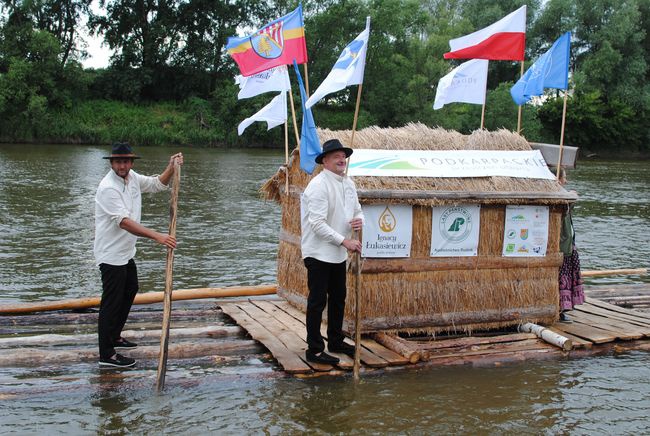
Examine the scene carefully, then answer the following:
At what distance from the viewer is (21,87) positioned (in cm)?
5247

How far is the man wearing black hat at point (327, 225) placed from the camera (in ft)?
22.7

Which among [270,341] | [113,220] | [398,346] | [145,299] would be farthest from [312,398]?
[145,299]

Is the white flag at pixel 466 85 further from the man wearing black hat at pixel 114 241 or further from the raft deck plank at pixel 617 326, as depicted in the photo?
the man wearing black hat at pixel 114 241

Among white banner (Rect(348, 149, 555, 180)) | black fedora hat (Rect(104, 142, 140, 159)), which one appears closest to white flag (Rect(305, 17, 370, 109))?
white banner (Rect(348, 149, 555, 180))

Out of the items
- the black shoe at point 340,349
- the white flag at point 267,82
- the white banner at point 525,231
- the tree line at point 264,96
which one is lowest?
the black shoe at point 340,349

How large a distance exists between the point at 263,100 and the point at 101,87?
1430 centimetres

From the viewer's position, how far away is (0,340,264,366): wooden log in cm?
679

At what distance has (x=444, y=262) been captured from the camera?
805cm

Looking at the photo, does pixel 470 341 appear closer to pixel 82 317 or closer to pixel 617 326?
pixel 617 326

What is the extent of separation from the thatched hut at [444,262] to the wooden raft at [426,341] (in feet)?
0.79

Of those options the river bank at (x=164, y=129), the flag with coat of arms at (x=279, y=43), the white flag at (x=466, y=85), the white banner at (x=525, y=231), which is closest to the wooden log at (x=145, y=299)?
the flag with coat of arms at (x=279, y=43)

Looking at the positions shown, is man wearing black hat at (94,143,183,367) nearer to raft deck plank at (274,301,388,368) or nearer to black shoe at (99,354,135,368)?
black shoe at (99,354,135,368)

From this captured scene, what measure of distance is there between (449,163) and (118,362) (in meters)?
4.12

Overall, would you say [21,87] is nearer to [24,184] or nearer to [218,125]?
[218,125]
